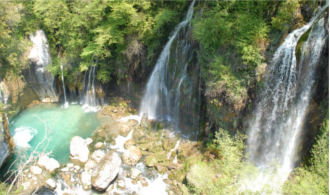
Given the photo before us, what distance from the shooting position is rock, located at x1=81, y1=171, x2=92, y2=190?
10.2 meters

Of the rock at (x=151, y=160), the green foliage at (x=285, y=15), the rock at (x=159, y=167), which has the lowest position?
the rock at (x=159, y=167)

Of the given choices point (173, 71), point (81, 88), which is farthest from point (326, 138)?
point (81, 88)

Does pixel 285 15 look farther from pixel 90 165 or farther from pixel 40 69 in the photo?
pixel 40 69

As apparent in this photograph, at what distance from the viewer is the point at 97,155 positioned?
11852mm

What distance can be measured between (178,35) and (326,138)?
8.84 m

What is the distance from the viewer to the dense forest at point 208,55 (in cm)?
829

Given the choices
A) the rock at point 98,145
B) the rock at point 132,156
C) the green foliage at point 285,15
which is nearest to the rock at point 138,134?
the rock at point 132,156

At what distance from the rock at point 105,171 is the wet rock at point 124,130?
8.52 ft

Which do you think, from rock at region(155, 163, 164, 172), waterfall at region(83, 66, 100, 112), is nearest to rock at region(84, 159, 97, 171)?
rock at region(155, 163, 164, 172)

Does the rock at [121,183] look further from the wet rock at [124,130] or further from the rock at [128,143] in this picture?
the wet rock at [124,130]

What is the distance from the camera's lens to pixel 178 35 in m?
12.8

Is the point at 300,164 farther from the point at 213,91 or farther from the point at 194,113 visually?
the point at 194,113

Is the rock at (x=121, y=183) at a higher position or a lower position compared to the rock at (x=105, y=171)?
lower

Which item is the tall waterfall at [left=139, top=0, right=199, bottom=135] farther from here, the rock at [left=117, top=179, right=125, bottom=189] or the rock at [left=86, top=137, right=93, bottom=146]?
the rock at [left=117, top=179, right=125, bottom=189]
